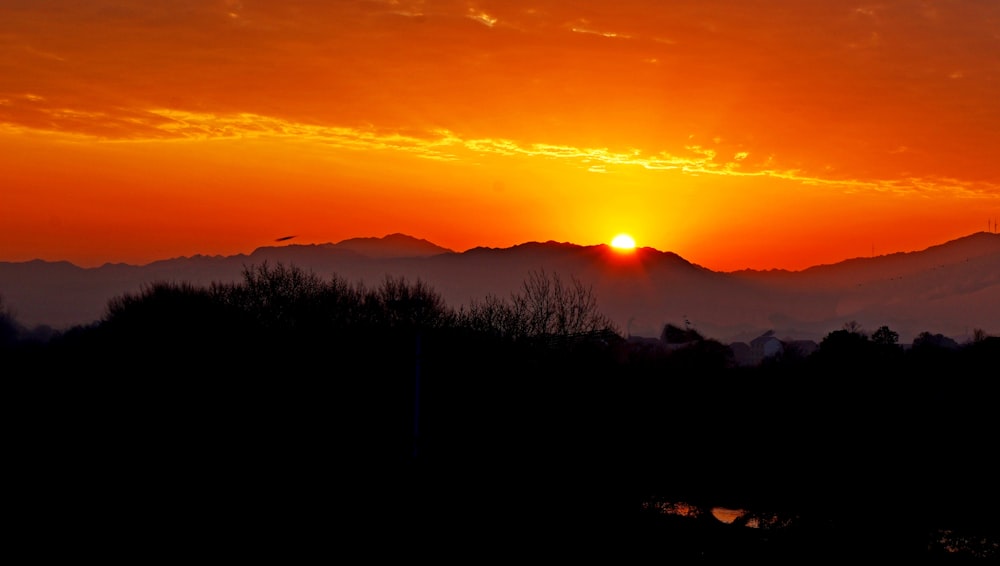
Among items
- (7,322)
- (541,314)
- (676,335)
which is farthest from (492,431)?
(7,322)

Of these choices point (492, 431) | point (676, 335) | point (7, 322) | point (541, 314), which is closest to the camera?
point (492, 431)

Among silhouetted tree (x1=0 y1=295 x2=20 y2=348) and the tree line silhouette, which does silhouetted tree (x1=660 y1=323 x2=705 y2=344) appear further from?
silhouetted tree (x1=0 y1=295 x2=20 y2=348)

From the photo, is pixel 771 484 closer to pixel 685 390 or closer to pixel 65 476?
pixel 685 390

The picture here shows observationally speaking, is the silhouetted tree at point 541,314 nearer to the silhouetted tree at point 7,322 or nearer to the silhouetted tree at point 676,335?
the silhouetted tree at point 7,322

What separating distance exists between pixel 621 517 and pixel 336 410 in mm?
9988

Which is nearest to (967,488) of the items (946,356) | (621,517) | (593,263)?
(621,517)

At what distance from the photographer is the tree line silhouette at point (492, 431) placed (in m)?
18.1

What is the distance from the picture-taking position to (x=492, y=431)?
26.4 meters

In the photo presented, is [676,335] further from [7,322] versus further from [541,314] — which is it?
[541,314]

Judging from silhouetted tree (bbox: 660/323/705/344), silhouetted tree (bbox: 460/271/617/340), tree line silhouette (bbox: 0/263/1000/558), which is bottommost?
tree line silhouette (bbox: 0/263/1000/558)

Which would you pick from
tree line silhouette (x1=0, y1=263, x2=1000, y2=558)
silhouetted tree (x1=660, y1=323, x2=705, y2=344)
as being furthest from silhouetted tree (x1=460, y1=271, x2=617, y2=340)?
silhouetted tree (x1=660, y1=323, x2=705, y2=344)

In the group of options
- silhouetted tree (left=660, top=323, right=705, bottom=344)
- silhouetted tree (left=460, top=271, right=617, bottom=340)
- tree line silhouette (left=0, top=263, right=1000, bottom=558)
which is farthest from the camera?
silhouetted tree (left=660, top=323, right=705, bottom=344)

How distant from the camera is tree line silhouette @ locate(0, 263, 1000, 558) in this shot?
18078mm

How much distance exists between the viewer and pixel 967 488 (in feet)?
90.8
